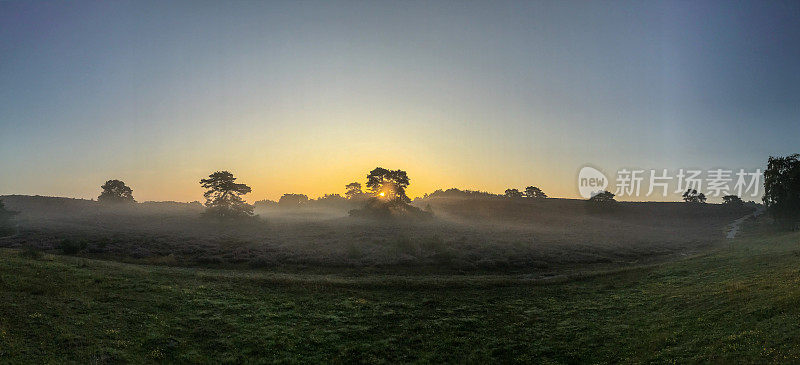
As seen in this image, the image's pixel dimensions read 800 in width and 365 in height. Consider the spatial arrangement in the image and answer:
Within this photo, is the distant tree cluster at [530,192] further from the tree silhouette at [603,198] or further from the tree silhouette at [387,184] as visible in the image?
the tree silhouette at [387,184]

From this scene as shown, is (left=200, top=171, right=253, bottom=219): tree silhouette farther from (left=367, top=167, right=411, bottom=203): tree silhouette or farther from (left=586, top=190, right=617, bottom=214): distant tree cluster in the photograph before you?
(left=586, top=190, right=617, bottom=214): distant tree cluster

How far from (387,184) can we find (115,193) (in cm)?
9145

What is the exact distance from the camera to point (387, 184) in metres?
103

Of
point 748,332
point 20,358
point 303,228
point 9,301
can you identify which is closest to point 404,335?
point 748,332

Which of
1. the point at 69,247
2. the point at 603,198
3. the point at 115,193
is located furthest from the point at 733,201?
the point at 115,193

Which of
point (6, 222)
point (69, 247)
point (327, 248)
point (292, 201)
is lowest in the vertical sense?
point (327, 248)

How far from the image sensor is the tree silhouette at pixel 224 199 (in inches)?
3317

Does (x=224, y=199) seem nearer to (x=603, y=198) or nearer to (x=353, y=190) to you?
(x=353, y=190)

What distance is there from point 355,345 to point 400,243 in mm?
33073

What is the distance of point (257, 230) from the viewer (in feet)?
243

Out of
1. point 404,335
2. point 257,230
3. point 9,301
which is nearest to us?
point 9,301

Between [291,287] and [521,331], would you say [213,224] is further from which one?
[521,331]

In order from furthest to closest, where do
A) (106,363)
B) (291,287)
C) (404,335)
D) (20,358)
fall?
(291,287)
(404,335)
(106,363)
(20,358)

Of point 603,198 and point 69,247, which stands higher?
point 603,198
